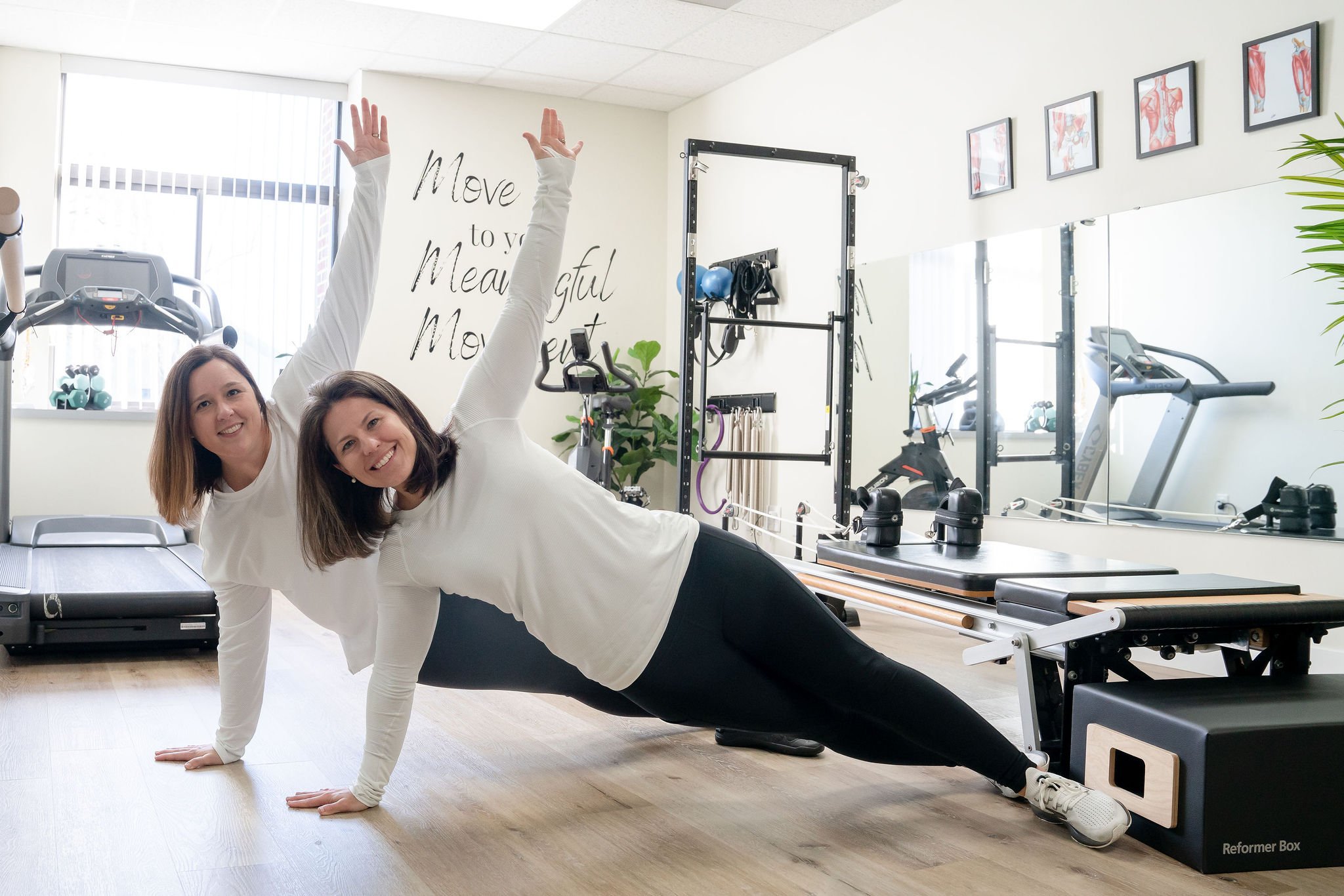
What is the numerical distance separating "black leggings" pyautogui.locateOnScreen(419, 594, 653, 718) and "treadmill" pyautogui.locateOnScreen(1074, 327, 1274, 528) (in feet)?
7.05

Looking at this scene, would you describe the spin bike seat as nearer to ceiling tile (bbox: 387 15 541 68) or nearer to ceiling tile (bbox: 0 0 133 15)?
ceiling tile (bbox: 387 15 541 68)

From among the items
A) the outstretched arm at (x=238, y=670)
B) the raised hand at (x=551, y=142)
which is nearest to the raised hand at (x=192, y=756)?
the outstretched arm at (x=238, y=670)

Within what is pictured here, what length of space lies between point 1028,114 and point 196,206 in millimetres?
4041

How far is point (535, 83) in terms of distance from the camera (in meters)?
5.81

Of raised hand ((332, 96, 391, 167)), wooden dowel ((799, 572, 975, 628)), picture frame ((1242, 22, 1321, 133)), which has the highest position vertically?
picture frame ((1242, 22, 1321, 133))

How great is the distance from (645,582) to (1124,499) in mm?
2356

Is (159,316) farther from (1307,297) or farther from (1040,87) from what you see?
(1307,297)

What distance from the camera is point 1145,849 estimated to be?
1.87 m

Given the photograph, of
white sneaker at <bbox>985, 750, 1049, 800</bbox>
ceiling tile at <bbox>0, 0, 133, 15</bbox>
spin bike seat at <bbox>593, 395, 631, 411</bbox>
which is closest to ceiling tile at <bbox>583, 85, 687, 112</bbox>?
spin bike seat at <bbox>593, 395, 631, 411</bbox>

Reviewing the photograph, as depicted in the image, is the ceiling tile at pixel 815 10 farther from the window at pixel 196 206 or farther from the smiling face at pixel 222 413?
the smiling face at pixel 222 413

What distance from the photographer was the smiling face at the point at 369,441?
1647 mm

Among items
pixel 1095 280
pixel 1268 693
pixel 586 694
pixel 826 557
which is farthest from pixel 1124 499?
pixel 586 694

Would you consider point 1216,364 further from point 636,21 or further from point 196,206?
point 196,206

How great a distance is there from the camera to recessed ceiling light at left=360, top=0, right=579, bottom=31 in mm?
4723
